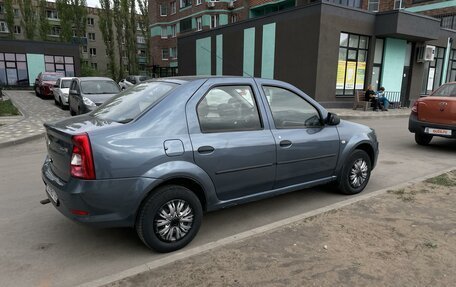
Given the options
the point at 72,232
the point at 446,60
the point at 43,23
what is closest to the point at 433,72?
the point at 446,60

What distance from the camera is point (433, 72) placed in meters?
25.4

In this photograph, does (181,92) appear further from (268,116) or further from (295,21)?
(295,21)

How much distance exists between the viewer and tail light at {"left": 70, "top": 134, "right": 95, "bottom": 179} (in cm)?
304

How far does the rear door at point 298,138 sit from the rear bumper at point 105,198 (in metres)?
1.62

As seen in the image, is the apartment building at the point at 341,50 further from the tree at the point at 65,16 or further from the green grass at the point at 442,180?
the tree at the point at 65,16

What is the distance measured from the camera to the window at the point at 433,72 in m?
24.9

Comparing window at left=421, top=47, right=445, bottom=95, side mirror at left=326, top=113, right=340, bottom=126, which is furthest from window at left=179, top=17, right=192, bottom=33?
side mirror at left=326, top=113, right=340, bottom=126

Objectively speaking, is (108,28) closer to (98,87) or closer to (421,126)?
(98,87)

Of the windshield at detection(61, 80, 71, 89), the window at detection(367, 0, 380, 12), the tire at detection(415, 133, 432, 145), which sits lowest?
the tire at detection(415, 133, 432, 145)

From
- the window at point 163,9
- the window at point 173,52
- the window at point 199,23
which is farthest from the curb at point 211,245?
the window at point 163,9

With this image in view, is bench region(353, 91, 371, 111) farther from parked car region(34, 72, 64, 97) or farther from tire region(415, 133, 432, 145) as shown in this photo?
parked car region(34, 72, 64, 97)

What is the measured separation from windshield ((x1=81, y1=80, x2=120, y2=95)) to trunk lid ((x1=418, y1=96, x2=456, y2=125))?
9660mm

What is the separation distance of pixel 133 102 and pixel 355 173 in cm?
323

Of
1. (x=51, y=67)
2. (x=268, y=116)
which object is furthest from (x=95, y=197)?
(x=51, y=67)
